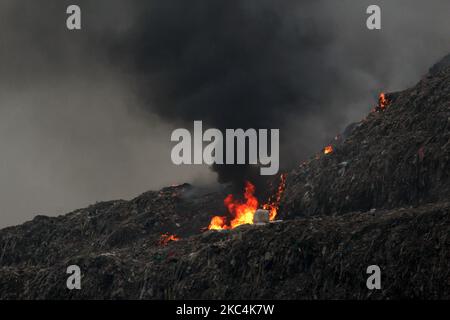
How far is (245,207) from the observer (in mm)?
114438

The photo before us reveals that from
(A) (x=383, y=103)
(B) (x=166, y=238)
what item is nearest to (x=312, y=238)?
(B) (x=166, y=238)

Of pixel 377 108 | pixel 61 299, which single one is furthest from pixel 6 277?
pixel 377 108

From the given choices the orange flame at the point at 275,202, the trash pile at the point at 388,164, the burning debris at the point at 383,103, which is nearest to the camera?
the trash pile at the point at 388,164

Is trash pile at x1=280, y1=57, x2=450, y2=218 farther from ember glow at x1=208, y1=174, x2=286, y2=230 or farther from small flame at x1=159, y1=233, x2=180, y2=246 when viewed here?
small flame at x1=159, y1=233, x2=180, y2=246

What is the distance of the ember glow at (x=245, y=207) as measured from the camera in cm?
10975

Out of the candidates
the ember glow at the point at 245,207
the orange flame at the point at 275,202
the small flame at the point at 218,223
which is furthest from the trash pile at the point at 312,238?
the ember glow at the point at 245,207

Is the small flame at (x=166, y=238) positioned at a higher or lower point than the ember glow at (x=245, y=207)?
lower

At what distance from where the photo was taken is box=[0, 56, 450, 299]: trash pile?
7694 centimetres

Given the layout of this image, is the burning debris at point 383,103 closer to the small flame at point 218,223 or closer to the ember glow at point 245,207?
the ember glow at point 245,207

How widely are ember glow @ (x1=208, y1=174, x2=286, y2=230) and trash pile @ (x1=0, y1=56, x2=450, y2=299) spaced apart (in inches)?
50.1

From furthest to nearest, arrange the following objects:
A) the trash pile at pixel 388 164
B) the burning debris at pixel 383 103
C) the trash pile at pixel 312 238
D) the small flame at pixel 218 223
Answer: the small flame at pixel 218 223 → the burning debris at pixel 383 103 → the trash pile at pixel 388 164 → the trash pile at pixel 312 238

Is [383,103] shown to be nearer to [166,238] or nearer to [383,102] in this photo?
[383,102]

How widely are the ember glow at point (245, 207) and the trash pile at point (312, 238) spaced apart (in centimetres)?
127

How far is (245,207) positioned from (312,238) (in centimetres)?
3209
